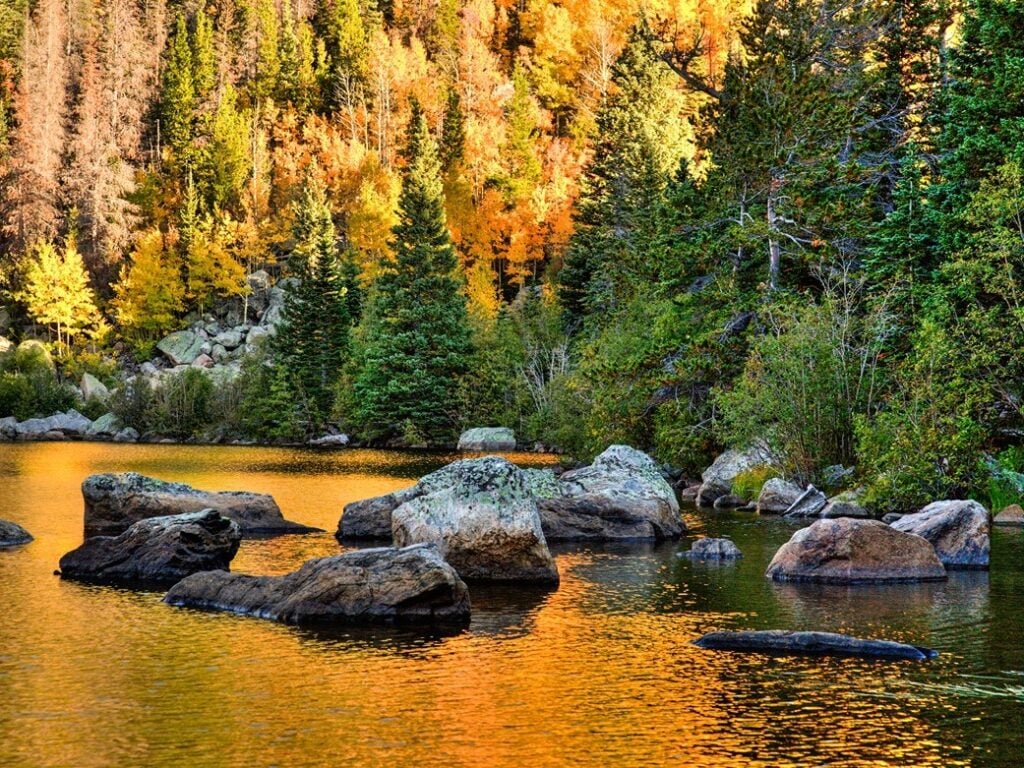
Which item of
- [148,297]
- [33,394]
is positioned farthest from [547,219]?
[33,394]

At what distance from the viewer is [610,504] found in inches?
1150

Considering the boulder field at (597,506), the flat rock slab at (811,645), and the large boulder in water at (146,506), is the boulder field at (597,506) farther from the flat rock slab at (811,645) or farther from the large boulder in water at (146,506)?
the flat rock slab at (811,645)

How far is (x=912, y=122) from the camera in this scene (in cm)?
4072

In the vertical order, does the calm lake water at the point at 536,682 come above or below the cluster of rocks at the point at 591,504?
below

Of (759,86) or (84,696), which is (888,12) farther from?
(84,696)

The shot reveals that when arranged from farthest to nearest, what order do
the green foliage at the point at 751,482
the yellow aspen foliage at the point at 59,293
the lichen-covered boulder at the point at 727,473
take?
the yellow aspen foliage at the point at 59,293 → the lichen-covered boulder at the point at 727,473 → the green foliage at the point at 751,482

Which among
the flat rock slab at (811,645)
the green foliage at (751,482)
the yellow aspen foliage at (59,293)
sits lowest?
the flat rock slab at (811,645)

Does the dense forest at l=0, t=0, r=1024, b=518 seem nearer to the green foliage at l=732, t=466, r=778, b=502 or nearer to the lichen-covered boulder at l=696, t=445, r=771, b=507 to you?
the green foliage at l=732, t=466, r=778, b=502

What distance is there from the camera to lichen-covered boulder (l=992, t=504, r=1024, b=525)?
30.6 m

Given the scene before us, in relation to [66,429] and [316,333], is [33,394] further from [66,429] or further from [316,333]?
[316,333]

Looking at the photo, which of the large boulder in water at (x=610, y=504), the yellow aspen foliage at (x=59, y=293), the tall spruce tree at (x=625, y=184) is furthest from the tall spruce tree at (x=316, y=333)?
the large boulder in water at (x=610, y=504)

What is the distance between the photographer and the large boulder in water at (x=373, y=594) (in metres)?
17.9

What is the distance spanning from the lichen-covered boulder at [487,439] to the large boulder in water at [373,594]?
4737 cm

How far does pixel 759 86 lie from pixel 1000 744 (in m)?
35.4
